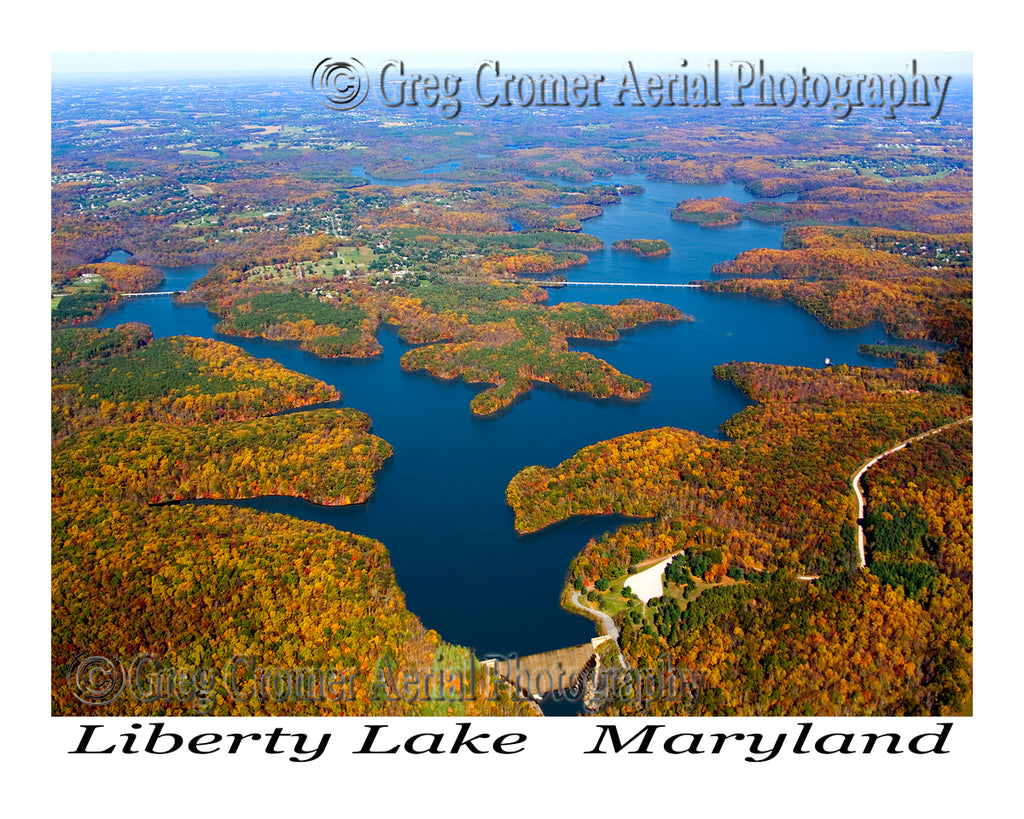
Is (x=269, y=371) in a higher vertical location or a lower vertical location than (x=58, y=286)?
lower

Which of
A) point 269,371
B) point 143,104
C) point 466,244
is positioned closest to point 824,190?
point 466,244

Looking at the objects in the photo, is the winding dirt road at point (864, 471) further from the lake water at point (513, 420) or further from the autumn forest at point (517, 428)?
the lake water at point (513, 420)

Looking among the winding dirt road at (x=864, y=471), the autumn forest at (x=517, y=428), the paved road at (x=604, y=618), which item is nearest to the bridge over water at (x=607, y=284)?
the autumn forest at (x=517, y=428)

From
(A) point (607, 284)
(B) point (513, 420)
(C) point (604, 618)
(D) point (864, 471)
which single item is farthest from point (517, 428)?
(A) point (607, 284)

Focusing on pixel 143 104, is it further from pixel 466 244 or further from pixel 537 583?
pixel 537 583

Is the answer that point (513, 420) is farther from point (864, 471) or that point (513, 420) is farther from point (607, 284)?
point (607, 284)

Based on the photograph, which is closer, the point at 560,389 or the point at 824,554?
the point at 824,554

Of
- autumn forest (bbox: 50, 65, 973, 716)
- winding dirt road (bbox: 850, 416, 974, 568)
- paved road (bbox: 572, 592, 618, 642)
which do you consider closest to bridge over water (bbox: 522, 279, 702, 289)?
autumn forest (bbox: 50, 65, 973, 716)

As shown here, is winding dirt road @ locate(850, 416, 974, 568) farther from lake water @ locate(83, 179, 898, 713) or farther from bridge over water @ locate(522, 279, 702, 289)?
bridge over water @ locate(522, 279, 702, 289)
